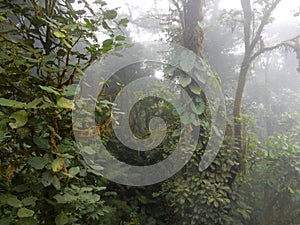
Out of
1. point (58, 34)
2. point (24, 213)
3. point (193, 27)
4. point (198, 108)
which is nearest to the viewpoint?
point (24, 213)

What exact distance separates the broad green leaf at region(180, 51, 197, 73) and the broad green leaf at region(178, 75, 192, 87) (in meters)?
→ 0.07

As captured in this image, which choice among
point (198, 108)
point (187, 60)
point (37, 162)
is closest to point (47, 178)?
point (37, 162)

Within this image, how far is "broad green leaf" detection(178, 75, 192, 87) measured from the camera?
107 inches

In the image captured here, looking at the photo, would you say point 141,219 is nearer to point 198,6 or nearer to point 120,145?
point 120,145

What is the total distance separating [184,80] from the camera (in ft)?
9.04

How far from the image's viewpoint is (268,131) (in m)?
8.63

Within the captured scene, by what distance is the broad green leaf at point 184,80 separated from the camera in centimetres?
273

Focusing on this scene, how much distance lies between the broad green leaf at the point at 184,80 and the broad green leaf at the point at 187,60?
0.07 m

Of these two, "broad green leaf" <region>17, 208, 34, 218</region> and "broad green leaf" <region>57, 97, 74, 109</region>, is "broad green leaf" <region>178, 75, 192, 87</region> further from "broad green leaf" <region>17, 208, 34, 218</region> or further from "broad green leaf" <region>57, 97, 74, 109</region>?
"broad green leaf" <region>17, 208, 34, 218</region>

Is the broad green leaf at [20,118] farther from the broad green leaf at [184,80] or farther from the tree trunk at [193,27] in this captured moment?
the tree trunk at [193,27]

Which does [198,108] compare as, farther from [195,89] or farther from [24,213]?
[24,213]

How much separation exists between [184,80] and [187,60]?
0.76ft

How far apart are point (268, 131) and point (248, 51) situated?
231 inches

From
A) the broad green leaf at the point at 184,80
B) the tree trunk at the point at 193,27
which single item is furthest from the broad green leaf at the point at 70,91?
the tree trunk at the point at 193,27
